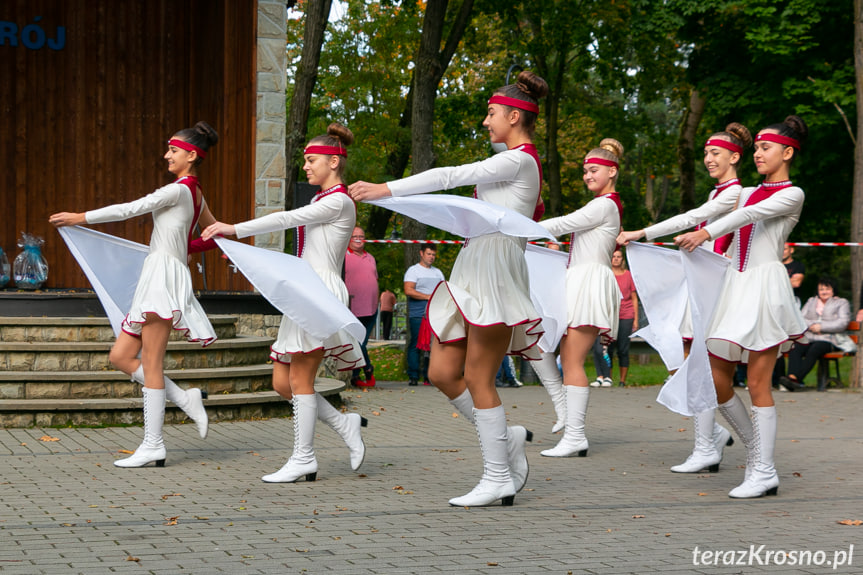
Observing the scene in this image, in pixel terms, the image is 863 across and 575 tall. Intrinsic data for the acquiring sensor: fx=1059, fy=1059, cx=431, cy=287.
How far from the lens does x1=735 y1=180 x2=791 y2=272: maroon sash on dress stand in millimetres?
6906

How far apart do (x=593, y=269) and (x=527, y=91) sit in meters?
2.50

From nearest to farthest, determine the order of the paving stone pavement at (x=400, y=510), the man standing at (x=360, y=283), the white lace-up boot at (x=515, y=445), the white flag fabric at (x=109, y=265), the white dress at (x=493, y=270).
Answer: the paving stone pavement at (x=400, y=510)
the white dress at (x=493, y=270)
the white lace-up boot at (x=515, y=445)
the white flag fabric at (x=109, y=265)
the man standing at (x=360, y=283)

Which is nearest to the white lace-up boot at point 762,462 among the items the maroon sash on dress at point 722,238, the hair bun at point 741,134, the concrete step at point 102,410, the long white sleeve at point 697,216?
the maroon sash on dress at point 722,238

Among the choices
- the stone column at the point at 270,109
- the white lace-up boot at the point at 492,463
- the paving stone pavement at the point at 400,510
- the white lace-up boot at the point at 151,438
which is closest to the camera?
the paving stone pavement at the point at 400,510

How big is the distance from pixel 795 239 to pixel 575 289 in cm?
1820

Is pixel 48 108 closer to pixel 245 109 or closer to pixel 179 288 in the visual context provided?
pixel 245 109

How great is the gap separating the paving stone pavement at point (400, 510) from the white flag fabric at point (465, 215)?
1619 mm

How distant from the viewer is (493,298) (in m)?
6.04

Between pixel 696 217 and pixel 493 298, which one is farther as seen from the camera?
pixel 696 217

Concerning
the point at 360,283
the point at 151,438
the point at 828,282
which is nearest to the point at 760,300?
the point at 151,438

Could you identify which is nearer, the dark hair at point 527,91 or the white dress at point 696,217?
the dark hair at point 527,91

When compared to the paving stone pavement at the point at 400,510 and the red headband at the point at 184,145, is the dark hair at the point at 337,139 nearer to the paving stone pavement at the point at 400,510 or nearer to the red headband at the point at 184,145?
the red headband at the point at 184,145

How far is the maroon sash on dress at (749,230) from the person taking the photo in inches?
272

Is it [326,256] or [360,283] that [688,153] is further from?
[326,256]
